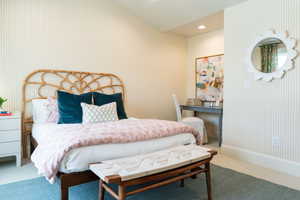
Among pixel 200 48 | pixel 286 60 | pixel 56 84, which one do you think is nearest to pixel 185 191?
pixel 286 60

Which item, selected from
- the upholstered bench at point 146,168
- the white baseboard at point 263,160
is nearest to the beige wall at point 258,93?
the white baseboard at point 263,160

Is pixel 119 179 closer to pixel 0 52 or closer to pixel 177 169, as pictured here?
pixel 177 169

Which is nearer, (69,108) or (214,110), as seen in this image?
(69,108)

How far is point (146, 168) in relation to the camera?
64.2 inches

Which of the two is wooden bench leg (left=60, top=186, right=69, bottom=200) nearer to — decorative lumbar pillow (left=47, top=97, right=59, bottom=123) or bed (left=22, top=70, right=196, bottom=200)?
bed (left=22, top=70, right=196, bottom=200)

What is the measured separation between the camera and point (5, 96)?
120 inches

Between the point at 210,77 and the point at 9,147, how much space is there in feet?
12.7

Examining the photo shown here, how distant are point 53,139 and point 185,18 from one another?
3172mm

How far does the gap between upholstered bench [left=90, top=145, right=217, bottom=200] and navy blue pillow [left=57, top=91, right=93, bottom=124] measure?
1.40 m

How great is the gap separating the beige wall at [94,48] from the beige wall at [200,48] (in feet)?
0.53

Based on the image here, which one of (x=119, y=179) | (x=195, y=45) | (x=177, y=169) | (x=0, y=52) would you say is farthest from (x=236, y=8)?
(x=0, y=52)

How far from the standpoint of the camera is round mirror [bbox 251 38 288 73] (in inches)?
110

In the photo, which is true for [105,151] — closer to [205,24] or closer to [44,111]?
[44,111]

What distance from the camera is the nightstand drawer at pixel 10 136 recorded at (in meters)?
2.66
